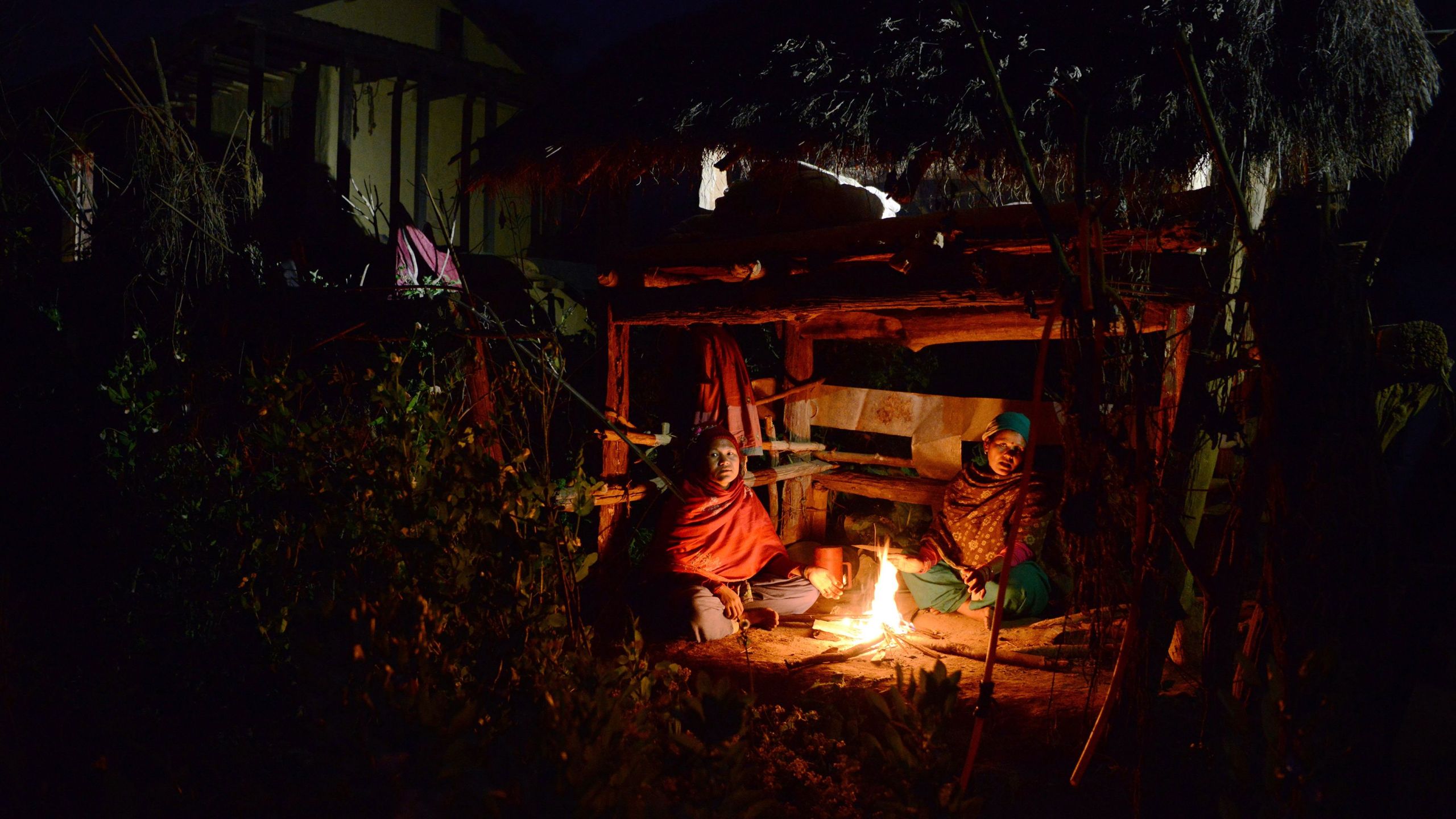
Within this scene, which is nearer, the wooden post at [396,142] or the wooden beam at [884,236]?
the wooden beam at [884,236]

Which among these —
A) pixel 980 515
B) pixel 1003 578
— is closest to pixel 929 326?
pixel 980 515

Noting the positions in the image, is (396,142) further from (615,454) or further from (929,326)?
(929,326)

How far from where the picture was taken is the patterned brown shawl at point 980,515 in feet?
20.5

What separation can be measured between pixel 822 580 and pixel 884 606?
0.65m

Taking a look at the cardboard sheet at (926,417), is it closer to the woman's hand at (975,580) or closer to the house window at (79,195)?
the woman's hand at (975,580)

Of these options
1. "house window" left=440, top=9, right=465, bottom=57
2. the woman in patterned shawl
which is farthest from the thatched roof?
"house window" left=440, top=9, right=465, bottom=57

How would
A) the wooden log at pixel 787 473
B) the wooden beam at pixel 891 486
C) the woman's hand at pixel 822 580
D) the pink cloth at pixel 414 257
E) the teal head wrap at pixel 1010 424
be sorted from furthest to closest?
the pink cloth at pixel 414 257 < the wooden log at pixel 787 473 < the wooden beam at pixel 891 486 < the woman's hand at pixel 822 580 < the teal head wrap at pixel 1010 424

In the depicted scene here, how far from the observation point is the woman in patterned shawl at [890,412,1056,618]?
628 cm

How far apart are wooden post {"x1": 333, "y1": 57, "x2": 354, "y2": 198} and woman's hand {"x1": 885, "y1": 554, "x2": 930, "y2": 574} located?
8434 millimetres

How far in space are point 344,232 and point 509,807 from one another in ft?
33.7

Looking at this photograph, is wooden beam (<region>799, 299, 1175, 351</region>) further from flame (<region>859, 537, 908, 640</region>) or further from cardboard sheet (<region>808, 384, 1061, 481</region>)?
flame (<region>859, 537, 908, 640</region>)

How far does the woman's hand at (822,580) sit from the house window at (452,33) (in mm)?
10387

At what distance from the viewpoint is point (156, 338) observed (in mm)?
4973

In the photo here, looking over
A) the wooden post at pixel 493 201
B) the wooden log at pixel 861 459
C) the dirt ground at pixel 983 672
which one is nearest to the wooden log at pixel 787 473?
the wooden log at pixel 861 459
